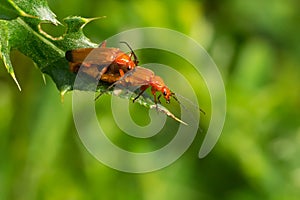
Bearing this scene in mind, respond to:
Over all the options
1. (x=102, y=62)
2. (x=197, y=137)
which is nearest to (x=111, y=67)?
(x=102, y=62)

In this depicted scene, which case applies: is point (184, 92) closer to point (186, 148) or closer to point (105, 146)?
point (186, 148)

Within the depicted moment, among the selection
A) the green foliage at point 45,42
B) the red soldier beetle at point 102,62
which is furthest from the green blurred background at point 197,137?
the green foliage at point 45,42

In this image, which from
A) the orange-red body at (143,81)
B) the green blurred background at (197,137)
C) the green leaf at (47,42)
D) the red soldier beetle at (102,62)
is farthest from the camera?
the green blurred background at (197,137)

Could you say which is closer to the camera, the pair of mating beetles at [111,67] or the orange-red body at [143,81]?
the pair of mating beetles at [111,67]

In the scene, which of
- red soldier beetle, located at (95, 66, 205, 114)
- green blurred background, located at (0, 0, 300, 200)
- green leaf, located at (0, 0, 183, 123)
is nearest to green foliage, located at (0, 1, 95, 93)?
green leaf, located at (0, 0, 183, 123)

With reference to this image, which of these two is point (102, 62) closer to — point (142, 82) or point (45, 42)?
point (142, 82)

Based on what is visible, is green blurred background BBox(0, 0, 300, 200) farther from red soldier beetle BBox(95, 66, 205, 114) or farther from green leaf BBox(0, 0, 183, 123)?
green leaf BBox(0, 0, 183, 123)

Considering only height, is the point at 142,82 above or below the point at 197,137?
below

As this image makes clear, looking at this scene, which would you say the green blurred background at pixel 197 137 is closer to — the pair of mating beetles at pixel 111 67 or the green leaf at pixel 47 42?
the pair of mating beetles at pixel 111 67

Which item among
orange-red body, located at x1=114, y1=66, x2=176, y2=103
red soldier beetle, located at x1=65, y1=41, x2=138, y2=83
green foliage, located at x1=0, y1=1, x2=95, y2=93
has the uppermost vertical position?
orange-red body, located at x1=114, y1=66, x2=176, y2=103
